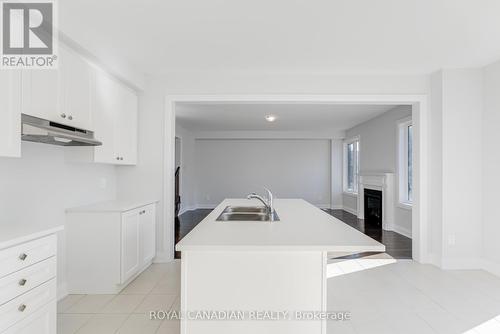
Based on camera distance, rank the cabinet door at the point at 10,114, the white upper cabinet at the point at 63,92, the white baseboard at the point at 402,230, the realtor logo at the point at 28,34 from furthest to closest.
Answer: the white baseboard at the point at 402,230
the white upper cabinet at the point at 63,92
the realtor logo at the point at 28,34
the cabinet door at the point at 10,114

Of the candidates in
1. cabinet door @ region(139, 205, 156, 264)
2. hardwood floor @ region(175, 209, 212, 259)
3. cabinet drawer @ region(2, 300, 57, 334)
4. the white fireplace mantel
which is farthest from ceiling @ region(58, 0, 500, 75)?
hardwood floor @ region(175, 209, 212, 259)

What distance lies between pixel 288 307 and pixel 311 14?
216 centimetres

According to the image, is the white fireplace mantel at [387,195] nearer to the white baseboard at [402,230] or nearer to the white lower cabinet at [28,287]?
the white baseboard at [402,230]

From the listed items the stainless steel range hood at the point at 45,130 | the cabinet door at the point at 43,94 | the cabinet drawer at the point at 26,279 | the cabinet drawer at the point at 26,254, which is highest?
the cabinet door at the point at 43,94

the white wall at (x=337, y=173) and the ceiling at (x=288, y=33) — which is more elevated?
the ceiling at (x=288, y=33)

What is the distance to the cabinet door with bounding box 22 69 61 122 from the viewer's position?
2.00 meters

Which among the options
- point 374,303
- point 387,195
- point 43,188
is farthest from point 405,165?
point 43,188

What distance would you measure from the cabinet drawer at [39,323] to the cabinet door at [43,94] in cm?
125

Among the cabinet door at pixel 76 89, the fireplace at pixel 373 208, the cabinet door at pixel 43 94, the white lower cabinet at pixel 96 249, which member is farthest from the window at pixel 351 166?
the cabinet door at pixel 43 94

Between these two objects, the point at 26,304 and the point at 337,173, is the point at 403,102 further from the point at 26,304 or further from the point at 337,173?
the point at 337,173

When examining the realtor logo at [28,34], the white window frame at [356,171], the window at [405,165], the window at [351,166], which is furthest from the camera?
the window at [351,166]

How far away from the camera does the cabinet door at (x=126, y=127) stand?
11.0ft

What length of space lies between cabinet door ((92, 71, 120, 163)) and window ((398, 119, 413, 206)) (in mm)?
4725

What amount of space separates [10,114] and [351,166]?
27.0ft
